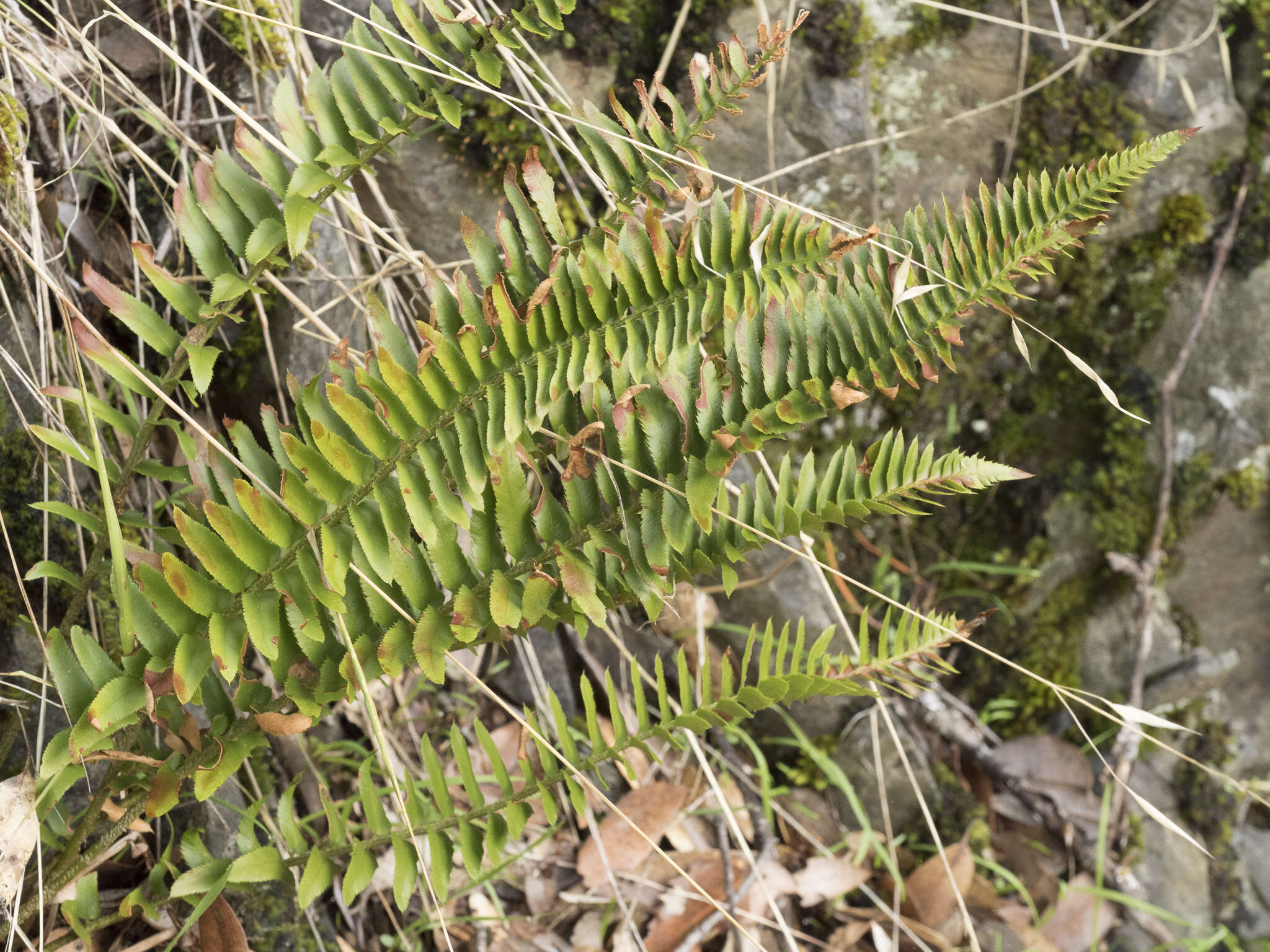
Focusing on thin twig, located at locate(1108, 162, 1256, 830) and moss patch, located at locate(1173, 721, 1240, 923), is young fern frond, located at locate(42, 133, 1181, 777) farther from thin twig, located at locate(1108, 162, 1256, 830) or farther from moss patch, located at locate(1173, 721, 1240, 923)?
moss patch, located at locate(1173, 721, 1240, 923)

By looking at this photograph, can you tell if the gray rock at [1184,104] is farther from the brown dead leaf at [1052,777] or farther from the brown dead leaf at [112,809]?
the brown dead leaf at [112,809]

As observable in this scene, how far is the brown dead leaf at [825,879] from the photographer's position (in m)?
2.19

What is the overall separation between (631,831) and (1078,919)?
1.30 metres

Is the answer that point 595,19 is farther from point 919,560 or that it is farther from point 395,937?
point 395,937

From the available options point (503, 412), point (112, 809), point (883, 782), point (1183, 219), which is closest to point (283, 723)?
point (112, 809)

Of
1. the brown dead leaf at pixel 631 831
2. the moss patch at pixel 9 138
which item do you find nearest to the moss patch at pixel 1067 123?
the brown dead leaf at pixel 631 831

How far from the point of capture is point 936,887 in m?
2.27

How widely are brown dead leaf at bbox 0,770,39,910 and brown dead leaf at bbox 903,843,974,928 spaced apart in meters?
1.86

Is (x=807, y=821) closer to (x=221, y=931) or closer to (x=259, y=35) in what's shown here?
(x=221, y=931)

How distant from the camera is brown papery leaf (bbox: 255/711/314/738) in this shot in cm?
106

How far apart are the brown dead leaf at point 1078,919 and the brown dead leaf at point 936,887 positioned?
0.33 meters

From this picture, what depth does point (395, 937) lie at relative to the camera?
6.01 ft

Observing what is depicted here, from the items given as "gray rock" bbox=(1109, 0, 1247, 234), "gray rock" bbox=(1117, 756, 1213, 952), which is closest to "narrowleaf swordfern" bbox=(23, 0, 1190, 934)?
"gray rock" bbox=(1109, 0, 1247, 234)

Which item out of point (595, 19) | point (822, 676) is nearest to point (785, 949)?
point (822, 676)
